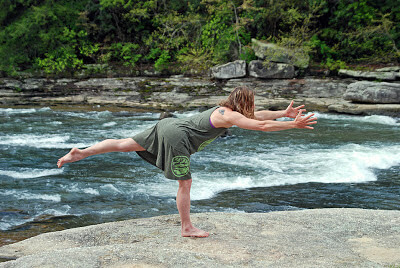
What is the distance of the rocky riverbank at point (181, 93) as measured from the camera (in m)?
17.8

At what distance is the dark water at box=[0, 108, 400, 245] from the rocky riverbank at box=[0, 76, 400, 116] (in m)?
3.80

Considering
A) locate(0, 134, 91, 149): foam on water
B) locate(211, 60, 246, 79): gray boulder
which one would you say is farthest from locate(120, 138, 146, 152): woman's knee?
locate(211, 60, 246, 79): gray boulder

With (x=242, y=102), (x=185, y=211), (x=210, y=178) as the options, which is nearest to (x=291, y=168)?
(x=210, y=178)

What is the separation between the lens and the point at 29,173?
8.85 metres

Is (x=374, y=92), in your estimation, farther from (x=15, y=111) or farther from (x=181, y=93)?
(x=15, y=111)

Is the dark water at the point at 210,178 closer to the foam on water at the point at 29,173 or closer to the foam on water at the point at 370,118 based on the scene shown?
the foam on water at the point at 29,173

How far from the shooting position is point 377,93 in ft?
56.7

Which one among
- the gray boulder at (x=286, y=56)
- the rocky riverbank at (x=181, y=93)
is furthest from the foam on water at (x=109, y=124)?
the gray boulder at (x=286, y=56)

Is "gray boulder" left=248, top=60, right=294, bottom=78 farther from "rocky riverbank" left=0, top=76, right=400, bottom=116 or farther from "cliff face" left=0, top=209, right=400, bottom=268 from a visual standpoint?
"cliff face" left=0, top=209, right=400, bottom=268

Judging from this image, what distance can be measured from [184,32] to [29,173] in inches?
663

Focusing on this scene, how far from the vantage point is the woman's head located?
394 cm

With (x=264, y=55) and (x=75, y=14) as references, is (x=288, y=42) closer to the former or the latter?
(x=264, y=55)

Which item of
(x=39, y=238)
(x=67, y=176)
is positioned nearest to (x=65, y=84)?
(x=67, y=176)

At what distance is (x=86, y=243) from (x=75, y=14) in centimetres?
2347
